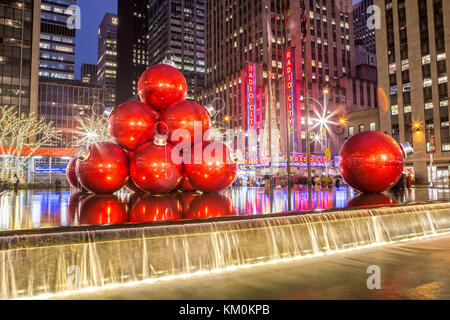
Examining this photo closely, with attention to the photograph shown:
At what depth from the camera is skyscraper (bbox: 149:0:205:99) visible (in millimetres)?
140250

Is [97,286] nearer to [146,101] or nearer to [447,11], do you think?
[146,101]

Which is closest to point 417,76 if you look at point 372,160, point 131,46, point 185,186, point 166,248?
point 372,160

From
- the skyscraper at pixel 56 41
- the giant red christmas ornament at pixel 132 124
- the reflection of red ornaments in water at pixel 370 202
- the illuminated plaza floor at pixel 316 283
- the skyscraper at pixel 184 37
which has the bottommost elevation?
the illuminated plaza floor at pixel 316 283

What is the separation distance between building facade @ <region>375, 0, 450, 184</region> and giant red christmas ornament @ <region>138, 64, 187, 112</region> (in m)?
40.4

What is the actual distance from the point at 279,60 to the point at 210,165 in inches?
2705

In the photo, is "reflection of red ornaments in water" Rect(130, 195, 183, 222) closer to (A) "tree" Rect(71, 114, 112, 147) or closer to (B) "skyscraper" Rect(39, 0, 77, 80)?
(A) "tree" Rect(71, 114, 112, 147)

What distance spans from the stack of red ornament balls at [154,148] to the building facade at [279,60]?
50076 millimetres

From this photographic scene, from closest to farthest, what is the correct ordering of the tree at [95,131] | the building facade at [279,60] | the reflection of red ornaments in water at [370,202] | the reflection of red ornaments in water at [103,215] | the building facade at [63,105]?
the reflection of red ornaments in water at [103,215] < the reflection of red ornaments in water at [370,202] < the tree at [95,131] < the building facade at [279,60] < the building facade at [63,105]

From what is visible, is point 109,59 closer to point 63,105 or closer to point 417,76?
point 63,105

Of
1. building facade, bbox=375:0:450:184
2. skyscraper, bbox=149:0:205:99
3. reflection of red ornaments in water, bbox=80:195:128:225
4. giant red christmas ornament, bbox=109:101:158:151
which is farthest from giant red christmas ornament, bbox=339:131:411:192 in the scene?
skyscraper, bbox=149:0:205:99

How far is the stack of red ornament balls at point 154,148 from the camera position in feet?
29.8

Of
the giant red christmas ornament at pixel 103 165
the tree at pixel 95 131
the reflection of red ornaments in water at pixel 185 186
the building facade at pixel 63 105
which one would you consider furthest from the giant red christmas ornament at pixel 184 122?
the building facade at pixel 63 105

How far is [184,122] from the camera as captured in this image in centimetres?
921

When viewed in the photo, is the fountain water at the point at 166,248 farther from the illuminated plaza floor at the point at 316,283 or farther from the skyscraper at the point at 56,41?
the skyscraper at the point at 56,41
